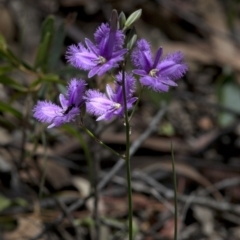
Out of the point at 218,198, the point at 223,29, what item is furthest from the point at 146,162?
the point at 223,29

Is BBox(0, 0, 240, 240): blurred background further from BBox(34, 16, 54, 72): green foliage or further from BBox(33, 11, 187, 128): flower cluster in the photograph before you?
BBox(33, 11, 187, 128): flower cluster

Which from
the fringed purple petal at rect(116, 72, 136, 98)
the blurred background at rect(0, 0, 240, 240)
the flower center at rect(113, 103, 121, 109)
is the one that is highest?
the blurred background at rect(0, 0, 240, 240)

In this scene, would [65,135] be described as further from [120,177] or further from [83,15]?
[83,15]

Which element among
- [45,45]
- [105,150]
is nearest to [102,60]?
[45,45]

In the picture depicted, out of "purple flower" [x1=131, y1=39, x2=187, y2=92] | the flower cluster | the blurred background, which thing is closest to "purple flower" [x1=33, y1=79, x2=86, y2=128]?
the flower cluster

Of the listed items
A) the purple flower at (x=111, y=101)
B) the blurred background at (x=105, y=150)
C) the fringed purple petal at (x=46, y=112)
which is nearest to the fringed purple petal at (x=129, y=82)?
the purple flower at (x=111, y=101)

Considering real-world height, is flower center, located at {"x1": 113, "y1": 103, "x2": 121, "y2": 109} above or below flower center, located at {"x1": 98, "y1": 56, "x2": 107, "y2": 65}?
below

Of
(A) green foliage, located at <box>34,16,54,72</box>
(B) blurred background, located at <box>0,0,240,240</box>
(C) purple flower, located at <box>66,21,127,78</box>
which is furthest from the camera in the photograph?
(B) blurred background, located at <box>0,0,240,240</box>
